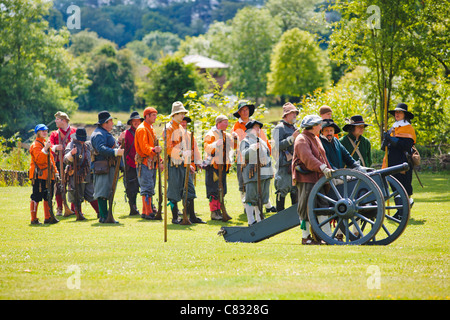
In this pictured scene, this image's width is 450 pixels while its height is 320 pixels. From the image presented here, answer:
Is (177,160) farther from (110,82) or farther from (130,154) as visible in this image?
(110,82)

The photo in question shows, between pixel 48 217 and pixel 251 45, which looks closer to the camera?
pixel 48 217

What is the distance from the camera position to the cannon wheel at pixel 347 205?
7.27m

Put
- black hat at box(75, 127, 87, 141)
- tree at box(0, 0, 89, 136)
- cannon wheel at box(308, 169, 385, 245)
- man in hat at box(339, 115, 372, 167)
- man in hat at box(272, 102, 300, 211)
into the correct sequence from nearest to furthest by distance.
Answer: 1. cannon wheel at box(308, 169, 385, 245)
2. man in hat at box(339, 115, 372, 167)
3. man in hat at box(272, 102, 300, 211)
4. black hat at box(75, 127, 87, 141)
5. tree at box(0, 0, 89, 136)

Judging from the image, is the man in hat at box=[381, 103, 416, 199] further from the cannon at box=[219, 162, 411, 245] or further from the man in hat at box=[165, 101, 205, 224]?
the man in hat at box=[165, 101, 205, 224]

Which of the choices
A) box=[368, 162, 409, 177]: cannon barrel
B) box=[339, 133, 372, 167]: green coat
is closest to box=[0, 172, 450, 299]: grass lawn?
box=[368, 162, 409, 177]: cannon barrel

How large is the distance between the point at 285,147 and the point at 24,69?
39.8 meters

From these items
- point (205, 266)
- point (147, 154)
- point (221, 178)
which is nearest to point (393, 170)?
point (205, 266)

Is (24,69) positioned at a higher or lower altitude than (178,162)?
higher

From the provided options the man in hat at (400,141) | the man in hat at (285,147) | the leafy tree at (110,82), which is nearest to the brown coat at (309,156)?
the man in hat at (285,147)

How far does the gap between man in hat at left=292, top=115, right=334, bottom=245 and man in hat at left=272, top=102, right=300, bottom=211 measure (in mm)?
2523

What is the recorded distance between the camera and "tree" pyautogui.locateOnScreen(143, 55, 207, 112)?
48.0m

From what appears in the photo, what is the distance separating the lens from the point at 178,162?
11039mm

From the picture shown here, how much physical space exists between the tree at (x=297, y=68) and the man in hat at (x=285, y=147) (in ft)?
179

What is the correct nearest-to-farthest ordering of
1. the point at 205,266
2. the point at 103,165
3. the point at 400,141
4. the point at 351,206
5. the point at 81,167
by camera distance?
the point at 205,266, the point at 351,206, the point at 400,141, the point at 103,165, the point at 81,167
